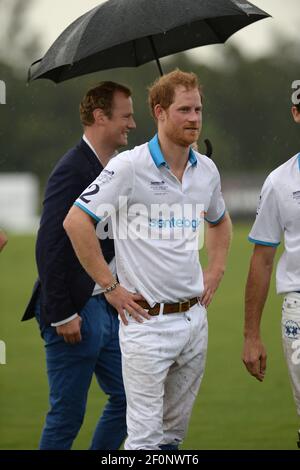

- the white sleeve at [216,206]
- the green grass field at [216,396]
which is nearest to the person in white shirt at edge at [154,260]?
the white sleeve at [216,206]

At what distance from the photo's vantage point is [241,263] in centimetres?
2200

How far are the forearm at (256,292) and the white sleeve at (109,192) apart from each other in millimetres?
769

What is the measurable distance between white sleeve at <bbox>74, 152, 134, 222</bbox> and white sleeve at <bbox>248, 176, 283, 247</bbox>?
0.67 metres

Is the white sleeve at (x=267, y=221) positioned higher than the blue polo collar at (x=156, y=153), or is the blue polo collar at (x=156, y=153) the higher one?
the blue polo collar at (x=156, y=153)

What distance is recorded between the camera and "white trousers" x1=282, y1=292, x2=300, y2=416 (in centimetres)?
483

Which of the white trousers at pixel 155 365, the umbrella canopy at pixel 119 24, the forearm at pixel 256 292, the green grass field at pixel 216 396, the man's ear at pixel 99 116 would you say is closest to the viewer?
the white trousers at pixel 155 365

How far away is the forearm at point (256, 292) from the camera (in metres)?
5.04

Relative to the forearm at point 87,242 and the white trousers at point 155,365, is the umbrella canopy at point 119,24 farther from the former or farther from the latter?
the white trousers at point 155,365

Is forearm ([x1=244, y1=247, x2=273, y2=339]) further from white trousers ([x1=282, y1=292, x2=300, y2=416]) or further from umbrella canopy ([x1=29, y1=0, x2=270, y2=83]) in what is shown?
umbrella canopy ([x1=29, y1=0, x2=270, y2=83])

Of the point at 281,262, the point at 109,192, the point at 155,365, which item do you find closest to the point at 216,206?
the point at 281,262

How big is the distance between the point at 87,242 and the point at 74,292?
0.77 metres

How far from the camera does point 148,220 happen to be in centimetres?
482
